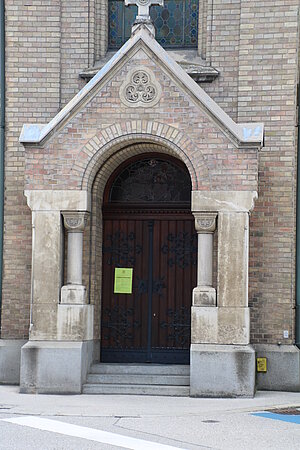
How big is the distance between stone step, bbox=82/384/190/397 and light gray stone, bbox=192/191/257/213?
2.65 meters

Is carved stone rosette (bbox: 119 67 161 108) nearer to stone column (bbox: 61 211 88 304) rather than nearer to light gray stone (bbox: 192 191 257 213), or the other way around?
→ light gray stone (bbox: 192 191 257 213)

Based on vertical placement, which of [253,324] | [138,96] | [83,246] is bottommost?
[253,324]

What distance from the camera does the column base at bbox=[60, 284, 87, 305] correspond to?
46.3 ft

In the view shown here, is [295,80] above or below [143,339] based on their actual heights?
above

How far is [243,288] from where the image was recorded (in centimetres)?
1378

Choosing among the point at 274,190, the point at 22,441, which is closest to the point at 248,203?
the point at 274,190

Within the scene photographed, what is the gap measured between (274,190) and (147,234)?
7.16ft

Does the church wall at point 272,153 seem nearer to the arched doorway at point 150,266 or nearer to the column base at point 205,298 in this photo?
the column base at point 205,298

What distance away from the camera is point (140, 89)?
1416cm

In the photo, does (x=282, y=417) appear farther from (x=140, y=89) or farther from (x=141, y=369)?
(x=140, y=89)

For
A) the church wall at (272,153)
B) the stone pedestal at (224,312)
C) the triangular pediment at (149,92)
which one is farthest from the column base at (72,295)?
the church wall at (272,153)

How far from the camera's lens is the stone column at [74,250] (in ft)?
46.5

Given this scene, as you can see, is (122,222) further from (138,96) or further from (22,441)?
(22,441)

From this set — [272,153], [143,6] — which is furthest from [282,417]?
[143,6]
